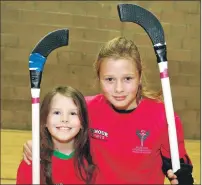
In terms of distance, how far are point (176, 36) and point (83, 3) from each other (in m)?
1.00

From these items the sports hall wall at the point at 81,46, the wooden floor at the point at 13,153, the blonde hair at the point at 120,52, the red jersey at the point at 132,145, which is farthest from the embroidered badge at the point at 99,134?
the sports hall wall at the point at 81,46

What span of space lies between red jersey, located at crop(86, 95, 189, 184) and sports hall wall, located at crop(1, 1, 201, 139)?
2395 millimetres

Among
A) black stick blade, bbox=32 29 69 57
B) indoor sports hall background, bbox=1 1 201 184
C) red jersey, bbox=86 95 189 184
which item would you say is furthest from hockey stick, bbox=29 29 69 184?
indoor sports hall background, bbox=1 1 201 184

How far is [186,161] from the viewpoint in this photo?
1674mm

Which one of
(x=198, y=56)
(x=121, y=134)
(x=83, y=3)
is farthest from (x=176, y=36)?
(x=121, y=134)

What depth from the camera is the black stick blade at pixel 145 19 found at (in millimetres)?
1510

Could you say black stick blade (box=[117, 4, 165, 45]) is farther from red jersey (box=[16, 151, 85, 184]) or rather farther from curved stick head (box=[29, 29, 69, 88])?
red jersey (box=[16, 151, 85, 184])

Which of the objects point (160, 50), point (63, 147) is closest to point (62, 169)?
point (63, 147)

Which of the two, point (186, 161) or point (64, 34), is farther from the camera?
point (186, 161)

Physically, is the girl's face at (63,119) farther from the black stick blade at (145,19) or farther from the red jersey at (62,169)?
the black stick blade at (145,19)

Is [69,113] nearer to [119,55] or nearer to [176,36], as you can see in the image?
[119,55]

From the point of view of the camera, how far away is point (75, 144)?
1646 mm

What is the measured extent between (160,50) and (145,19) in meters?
0.13

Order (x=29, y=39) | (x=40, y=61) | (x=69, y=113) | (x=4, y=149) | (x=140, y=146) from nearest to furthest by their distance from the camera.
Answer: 1. (x=40, y=61)
2. (x=69, y=113)
3. (x=140, y=146)
4. (x=4, y=149)
5. (x=29, y=39)
